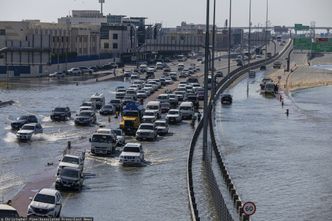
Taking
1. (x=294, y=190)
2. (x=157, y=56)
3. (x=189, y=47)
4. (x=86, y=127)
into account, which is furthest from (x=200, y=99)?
(x=189, y=47)

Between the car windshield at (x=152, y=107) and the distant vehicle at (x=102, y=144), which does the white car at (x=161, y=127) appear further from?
the distant vehicle at (x=102, y=144)

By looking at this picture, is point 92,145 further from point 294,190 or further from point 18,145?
point 294,190

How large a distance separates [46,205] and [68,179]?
16.7ft

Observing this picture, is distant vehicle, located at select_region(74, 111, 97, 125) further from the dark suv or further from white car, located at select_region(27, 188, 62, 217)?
white car, located at select_region(27, 188, 62, 217)

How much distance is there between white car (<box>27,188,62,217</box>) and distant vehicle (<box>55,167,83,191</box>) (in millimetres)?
4002

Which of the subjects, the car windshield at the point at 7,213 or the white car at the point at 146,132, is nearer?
the car windshield at the point at 7,213

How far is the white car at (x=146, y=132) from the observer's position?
44.1 metres

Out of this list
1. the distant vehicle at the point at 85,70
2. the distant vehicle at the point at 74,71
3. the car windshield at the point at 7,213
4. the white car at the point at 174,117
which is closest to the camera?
the car windshield at the point at 7,213

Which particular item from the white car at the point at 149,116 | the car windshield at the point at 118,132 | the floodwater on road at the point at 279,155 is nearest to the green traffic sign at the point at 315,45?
the floodwater on road at the point at 279,155

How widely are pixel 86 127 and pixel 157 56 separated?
107 m

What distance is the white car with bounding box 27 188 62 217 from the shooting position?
24.3 meters

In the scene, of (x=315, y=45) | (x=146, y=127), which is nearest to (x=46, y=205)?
(x=146, y=127)

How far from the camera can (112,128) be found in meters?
48.8

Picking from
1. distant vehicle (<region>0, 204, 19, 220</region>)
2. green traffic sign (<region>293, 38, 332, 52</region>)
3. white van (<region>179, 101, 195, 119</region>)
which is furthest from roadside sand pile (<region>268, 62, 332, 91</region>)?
distant vehicle (<region>0, 204, 19, 220</region>)
